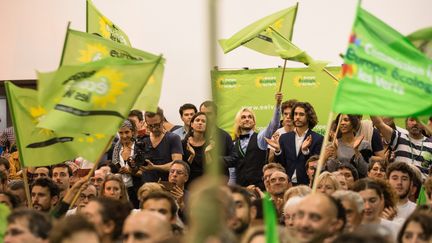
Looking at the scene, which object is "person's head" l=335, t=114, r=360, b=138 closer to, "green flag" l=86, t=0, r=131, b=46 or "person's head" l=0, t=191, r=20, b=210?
"green flag" l=86, t=0, r=131, b=46

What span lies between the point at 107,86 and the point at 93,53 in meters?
0.79

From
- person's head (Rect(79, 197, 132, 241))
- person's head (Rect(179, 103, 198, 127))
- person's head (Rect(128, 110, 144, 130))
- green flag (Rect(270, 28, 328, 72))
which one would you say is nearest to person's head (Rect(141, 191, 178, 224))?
person's head (Rect(79, 197, 132, 241))

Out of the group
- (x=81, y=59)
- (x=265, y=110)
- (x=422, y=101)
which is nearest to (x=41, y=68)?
(x=265, y=110)

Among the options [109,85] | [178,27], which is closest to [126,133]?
[109,85]

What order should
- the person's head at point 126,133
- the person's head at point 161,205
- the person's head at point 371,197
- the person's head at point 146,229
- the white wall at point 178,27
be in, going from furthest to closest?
the white wall at point 178,27
the person's head at point 126,133
the person's head at point 371,197
the person's head at point 161,205
the person's head at point 146,229

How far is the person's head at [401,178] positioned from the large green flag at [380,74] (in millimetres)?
1609

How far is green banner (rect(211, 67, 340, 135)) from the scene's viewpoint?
10.6 meters

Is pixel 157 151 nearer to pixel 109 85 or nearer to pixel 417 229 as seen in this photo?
pixel 109 85

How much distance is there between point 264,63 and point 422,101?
770 cm

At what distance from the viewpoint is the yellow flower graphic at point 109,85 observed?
634cm

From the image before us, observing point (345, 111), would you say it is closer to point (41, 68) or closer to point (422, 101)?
point (422, 101)

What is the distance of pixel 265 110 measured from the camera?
10703mm

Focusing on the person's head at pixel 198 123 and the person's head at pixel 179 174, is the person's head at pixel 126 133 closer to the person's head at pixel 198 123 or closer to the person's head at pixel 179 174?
the person's head at pixel 198 123

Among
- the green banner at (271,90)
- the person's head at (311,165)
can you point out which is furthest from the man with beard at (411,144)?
the green banner at (271,90)
